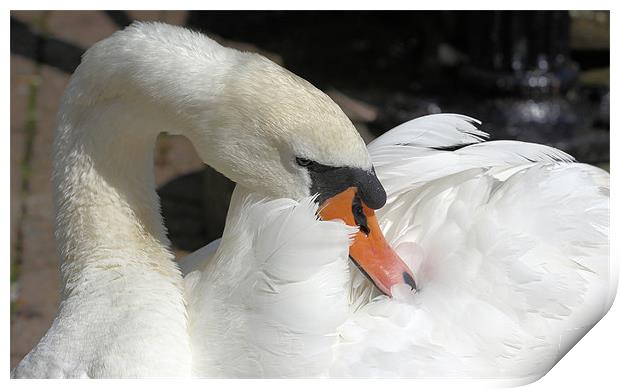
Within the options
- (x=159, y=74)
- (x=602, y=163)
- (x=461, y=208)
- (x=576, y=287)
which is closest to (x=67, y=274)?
(x=159, y=74)

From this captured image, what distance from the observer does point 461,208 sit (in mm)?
2057

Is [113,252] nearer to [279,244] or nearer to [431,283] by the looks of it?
[279,244]

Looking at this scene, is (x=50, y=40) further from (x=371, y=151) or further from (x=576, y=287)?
(x=576, y=287)

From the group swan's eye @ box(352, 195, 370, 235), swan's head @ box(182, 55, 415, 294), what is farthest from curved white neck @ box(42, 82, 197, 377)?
swan's eye @ box(352, 195, 370, 235)

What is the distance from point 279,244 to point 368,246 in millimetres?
188

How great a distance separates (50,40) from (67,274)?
377 cm

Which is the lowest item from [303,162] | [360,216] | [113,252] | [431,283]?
[113,252]

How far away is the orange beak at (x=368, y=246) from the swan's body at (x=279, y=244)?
0.11 feet

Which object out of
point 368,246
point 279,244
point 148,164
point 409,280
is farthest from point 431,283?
point 148,164

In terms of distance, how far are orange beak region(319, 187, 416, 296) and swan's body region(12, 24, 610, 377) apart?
0.03 metres

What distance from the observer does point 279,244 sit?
1914 mm

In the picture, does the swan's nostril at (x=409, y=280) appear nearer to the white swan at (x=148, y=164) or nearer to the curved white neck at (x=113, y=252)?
the white swan at (x=148, y=164)

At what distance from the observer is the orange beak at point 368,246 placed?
193cm

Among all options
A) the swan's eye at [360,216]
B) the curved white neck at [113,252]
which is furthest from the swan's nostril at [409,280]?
the curved white neck at [113,252]
